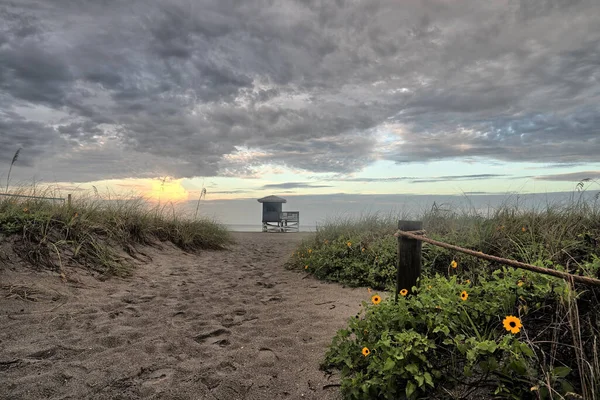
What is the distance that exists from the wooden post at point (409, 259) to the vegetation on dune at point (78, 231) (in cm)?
488

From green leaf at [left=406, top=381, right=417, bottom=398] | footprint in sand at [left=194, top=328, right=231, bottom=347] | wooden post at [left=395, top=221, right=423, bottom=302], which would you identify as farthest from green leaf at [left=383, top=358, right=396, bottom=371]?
footprint in sand at [left=194, top=328, right=231, bottom=347]

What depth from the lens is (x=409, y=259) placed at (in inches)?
130

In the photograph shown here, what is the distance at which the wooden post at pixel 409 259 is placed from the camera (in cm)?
329

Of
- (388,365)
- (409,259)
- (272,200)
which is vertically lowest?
(388,365)

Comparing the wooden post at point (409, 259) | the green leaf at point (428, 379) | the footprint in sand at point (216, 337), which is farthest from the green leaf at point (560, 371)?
the footprint in sand at point (216, 337)

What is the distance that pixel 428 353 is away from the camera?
2.48m

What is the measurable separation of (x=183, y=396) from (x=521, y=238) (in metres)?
5.18

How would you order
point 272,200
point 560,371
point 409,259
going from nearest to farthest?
point 560,371 → point 409,259 → point 272,200

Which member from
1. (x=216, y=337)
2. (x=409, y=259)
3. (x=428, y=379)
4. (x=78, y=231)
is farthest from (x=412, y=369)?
(x=78, y=231)

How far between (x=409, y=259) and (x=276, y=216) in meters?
20.3

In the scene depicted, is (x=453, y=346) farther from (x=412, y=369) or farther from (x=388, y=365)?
(x=388, y=365)

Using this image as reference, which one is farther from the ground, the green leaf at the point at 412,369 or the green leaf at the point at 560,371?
the green leaf at the point at 560,371

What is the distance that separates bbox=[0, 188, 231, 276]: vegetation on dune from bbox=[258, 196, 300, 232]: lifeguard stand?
45.6ft

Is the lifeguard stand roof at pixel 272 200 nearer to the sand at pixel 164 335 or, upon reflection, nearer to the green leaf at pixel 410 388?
the sand at pixel 164 335
